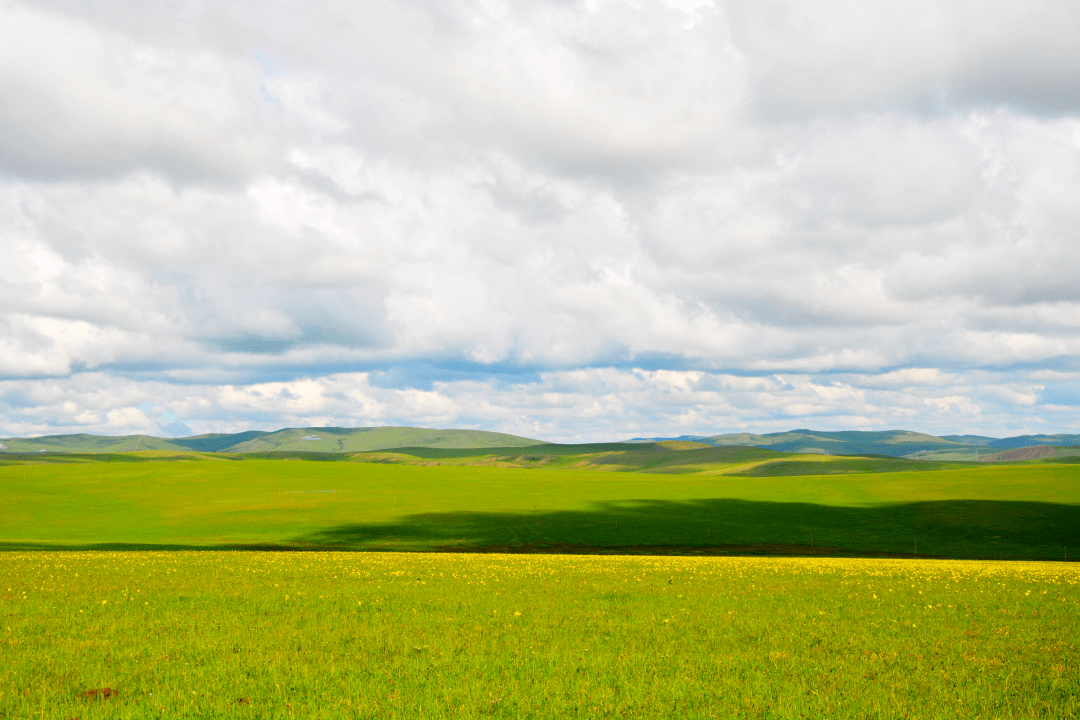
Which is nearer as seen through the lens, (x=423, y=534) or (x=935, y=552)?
(x=935, y=552)

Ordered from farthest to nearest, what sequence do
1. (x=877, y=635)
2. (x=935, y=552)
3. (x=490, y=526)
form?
(x=490, y=526), (x=935, y=552), (x=877, y=635)

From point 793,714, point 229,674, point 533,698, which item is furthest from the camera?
point 229,674

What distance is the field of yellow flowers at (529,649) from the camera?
1060 centimetres

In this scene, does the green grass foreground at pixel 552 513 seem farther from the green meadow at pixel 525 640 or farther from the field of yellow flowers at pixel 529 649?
the field of yellow flowers at pixel 529 649

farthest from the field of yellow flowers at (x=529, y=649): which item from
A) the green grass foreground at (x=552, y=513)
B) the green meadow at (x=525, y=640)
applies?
the green grass foreground at (x=552, y=513)

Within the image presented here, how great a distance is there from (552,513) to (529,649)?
7871cm

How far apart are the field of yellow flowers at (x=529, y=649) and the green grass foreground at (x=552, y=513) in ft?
151

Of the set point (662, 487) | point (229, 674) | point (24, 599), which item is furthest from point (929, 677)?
point (662, 487)

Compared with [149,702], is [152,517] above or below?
below

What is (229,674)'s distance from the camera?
12055mm

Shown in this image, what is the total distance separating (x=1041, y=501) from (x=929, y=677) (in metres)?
104

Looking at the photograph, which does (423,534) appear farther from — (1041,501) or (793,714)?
(1041,501)

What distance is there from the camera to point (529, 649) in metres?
14.0

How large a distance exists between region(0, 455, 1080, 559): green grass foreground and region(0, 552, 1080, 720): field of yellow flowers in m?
46.1
